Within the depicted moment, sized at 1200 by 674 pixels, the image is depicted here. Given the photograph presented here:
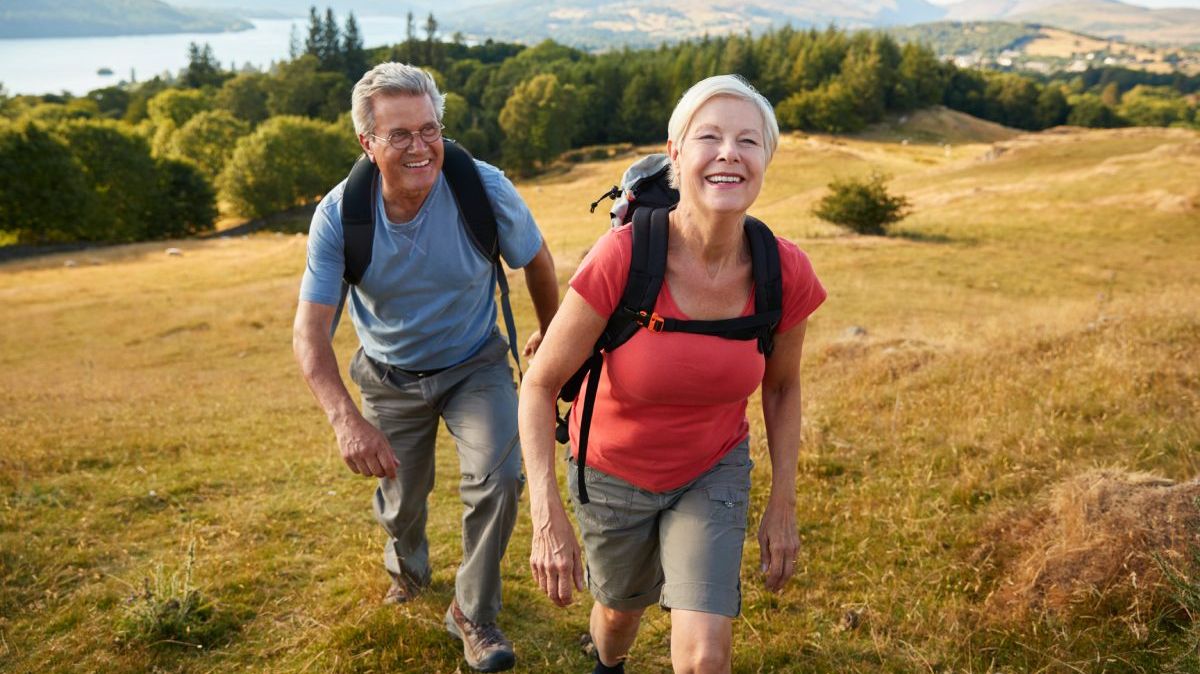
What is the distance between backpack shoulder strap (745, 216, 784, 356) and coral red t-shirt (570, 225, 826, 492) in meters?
0.05

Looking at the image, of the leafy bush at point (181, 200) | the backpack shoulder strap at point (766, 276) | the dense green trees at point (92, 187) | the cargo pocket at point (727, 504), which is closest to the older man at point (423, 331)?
the cargo pocket at point (727, 504)

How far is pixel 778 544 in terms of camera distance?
3416 mm

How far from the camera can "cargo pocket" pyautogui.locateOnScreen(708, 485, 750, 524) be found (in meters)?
3.32

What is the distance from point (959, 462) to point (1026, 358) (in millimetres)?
4190

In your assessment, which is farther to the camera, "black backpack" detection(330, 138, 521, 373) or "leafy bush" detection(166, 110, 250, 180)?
"leafy bush" detection(166, 110, 250, 180)

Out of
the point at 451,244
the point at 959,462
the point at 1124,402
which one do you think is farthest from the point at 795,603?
the point at 1124,402

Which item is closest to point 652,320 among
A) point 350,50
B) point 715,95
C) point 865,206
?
point 715,95

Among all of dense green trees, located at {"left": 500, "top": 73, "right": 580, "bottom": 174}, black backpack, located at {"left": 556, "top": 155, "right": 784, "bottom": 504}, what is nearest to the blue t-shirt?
black backpack, located at {"left": 556, "top": 155, "right": 784, "bottom": 504}

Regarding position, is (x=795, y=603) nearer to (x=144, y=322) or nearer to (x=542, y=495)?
(x=542, y=495)

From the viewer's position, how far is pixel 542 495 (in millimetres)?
3098

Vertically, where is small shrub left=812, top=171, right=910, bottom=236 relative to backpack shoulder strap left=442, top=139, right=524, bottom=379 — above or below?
below

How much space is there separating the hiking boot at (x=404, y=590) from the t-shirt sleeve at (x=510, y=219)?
199cm

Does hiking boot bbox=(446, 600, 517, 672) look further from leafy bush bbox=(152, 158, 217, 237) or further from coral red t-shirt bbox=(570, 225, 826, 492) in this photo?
leafy bush bbox=(152, 158, 217, 237)

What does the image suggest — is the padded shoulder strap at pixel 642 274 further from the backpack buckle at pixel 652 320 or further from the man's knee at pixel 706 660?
the man's knee at pixel 706 660
